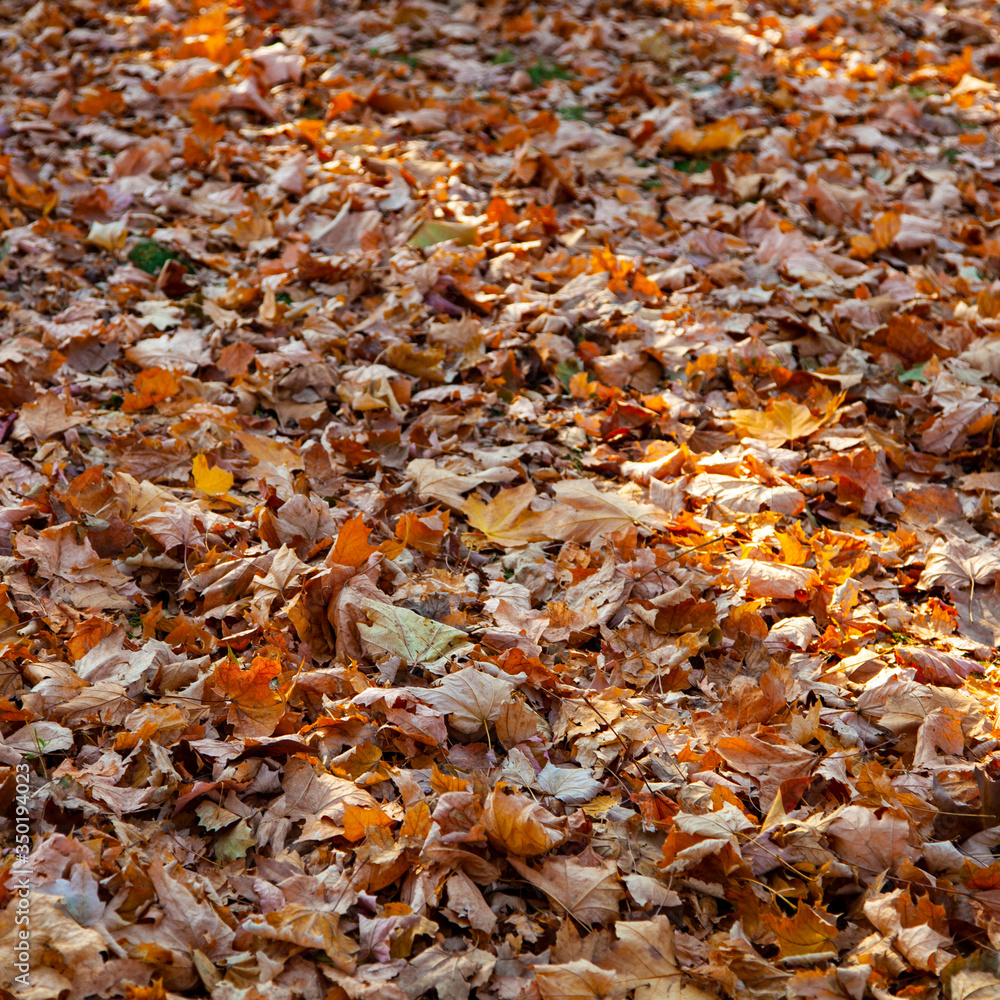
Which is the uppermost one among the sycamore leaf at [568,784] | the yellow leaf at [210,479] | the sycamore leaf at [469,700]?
the yellow leaf at [210,479]

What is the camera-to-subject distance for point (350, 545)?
2.40 m

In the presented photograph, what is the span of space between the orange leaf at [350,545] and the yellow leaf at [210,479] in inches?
20.8

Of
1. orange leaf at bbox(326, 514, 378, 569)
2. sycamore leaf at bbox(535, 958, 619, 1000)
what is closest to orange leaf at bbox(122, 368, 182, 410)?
orange leaf at bbox(326, 514, 378, 569)

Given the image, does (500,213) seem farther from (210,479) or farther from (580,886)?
(580,886)

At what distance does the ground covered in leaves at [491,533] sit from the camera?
175 cm

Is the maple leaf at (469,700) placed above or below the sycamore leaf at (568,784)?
above

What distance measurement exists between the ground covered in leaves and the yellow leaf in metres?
0.03

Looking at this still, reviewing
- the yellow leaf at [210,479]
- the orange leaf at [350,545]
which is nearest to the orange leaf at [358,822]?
the orange leaf at [350,545]

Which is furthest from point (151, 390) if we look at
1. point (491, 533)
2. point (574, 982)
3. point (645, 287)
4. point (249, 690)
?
point (574, 982)

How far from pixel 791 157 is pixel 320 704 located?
4.04 m

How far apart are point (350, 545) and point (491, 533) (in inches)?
20.2

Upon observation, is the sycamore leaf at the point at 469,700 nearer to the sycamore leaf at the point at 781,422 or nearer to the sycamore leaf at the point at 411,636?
the sycamore leaf at the point at 411,636

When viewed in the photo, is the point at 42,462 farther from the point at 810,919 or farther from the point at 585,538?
the point at 810,919

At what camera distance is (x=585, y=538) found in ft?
→ 8.98
